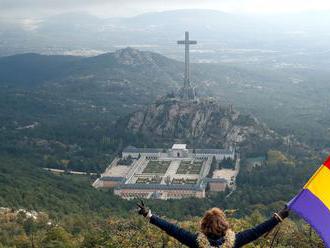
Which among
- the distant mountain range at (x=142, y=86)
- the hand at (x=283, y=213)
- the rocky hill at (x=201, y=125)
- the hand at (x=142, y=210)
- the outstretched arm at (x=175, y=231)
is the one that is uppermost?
the hand at (x=142, y=210)

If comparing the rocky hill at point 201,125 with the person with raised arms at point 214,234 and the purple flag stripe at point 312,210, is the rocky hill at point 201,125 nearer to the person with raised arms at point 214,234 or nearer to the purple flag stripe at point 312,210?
the purple flag stripe at point 312,210

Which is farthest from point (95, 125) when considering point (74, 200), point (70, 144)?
point (74, 200)

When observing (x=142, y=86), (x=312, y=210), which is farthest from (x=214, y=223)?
(x=142, y=86)

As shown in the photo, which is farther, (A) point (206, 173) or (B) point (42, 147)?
(B) point (42, 147)

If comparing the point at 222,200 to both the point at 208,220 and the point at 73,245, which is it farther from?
the point at 208,220

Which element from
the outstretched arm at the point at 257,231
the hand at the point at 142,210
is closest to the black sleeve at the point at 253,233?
the outstretched arm at the point at 257,231

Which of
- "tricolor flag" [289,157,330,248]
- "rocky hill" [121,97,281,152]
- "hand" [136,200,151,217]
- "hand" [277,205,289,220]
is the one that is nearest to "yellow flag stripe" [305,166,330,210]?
"tricolor flag" [289,157,330,248]

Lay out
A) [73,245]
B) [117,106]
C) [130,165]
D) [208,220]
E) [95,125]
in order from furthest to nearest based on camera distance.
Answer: [117,106] < [95,125] < [130,165] < [73,245] < [208,220]

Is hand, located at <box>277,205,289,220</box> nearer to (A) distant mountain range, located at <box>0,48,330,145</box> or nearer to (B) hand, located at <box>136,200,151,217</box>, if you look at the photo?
(B) hand, located at <box>136,200,151,217</box>
